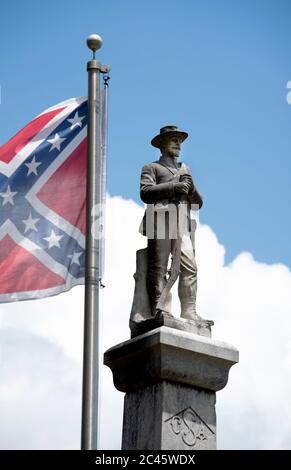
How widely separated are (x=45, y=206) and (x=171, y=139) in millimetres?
1885

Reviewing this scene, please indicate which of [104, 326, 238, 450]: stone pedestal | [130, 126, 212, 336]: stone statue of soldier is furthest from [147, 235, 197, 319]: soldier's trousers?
[104, 326, 238, 450]: stone pedestal

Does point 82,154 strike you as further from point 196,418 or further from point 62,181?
point 196,418

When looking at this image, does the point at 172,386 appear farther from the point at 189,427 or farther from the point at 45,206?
the point at 45,206

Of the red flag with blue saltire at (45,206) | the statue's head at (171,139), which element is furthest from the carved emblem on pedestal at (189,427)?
the statue's head at (171,139)

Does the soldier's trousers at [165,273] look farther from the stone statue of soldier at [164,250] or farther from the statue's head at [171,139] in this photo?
the statue's head at [171,139]

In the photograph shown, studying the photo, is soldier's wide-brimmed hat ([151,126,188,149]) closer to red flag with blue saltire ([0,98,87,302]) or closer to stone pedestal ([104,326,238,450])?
red flag with blue saltire ([0,98,87,302])

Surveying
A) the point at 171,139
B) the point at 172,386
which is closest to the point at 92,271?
the point at 172,386

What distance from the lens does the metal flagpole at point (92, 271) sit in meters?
13.9

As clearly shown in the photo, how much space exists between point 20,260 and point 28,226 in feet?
1.52

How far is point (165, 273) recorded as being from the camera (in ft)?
51.2

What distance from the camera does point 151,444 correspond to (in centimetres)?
1466

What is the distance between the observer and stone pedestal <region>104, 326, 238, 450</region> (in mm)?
14672

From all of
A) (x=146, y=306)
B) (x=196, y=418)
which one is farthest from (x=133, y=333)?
(x=196, y=418)
